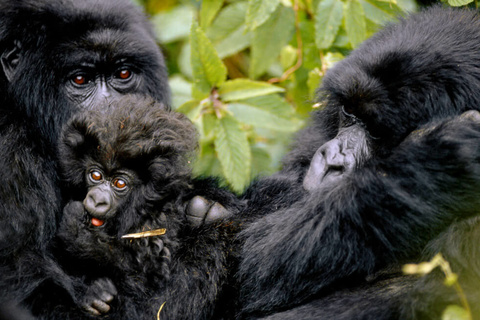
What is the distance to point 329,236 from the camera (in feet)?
8.61

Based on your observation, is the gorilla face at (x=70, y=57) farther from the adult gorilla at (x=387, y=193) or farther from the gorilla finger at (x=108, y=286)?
the adult gorilla at (x=387, y=193)

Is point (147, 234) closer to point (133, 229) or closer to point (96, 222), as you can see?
point (133, 229)

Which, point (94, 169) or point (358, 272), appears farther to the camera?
point (94, 169)

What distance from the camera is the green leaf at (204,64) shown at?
13.2ft

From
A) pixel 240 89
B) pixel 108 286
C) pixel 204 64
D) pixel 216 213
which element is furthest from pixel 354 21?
pixel 108 286

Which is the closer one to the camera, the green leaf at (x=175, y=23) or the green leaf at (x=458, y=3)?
the green leaf at (x=458, y=3)

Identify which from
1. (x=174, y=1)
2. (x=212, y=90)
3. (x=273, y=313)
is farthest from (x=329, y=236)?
(x=174, y=1)

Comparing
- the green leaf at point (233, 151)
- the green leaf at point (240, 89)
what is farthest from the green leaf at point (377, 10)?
the green leaf at point (233, 151)

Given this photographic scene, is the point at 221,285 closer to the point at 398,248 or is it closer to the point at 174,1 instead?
the point at 398,248

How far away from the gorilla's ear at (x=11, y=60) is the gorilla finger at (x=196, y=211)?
4.36 ft

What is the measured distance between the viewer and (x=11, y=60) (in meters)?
3.39

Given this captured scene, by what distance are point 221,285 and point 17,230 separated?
1.15m

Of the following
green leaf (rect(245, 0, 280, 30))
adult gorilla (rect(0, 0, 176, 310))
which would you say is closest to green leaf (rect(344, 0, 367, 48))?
green leaf (rect(245, 0, 280, 30))

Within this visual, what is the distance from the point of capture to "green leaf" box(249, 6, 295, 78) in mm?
4734
